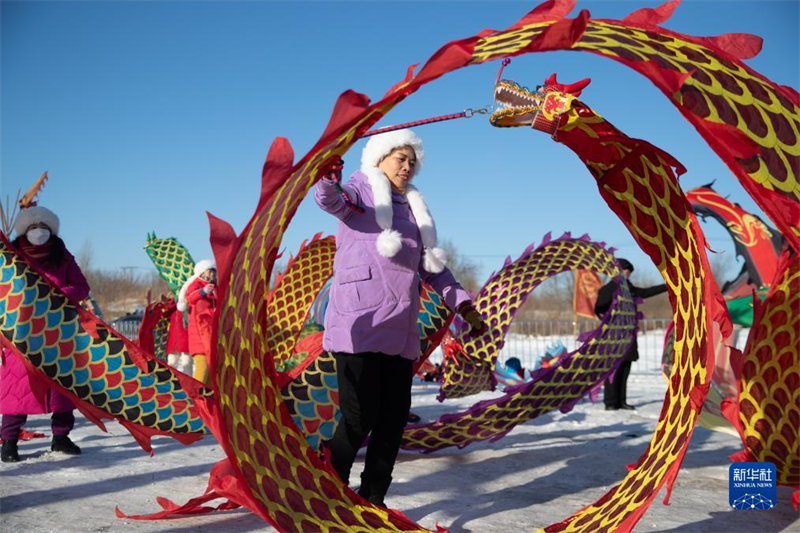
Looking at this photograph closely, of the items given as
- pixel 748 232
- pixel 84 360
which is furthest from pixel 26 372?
pixel 748 232

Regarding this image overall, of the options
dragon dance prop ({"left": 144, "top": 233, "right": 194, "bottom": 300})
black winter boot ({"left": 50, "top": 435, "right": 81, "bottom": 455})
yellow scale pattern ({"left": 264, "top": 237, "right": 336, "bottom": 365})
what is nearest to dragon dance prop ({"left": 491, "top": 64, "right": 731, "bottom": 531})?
black winter boot ({"left": 50, "top": 435, "right": 81, "bottom": 455})

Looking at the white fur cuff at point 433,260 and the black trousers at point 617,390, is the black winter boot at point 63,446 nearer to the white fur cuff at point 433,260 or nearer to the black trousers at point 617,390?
the white fur cuff at point 433,260

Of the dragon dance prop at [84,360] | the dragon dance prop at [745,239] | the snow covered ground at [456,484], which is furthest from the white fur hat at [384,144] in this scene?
the dragon dance prop at [745,239]

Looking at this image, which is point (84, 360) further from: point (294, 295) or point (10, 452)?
point (294, 295)

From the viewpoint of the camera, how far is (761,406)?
389 cm

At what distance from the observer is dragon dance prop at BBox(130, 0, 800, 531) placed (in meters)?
2.45

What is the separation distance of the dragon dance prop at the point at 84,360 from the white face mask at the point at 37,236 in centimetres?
93

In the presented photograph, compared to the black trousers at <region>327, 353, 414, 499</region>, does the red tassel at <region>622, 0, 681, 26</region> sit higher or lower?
higher

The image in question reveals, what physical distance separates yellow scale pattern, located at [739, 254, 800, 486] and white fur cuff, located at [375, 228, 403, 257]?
6.73 feet

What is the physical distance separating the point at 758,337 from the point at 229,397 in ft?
9.12

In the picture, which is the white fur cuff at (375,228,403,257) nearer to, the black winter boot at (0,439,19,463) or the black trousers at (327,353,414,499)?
the black trousers at (327,353,414,499)

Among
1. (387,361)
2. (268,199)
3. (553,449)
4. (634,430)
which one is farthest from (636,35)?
(634,430)

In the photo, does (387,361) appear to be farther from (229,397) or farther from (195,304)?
(195,304)

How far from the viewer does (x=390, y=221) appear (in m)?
3.32
